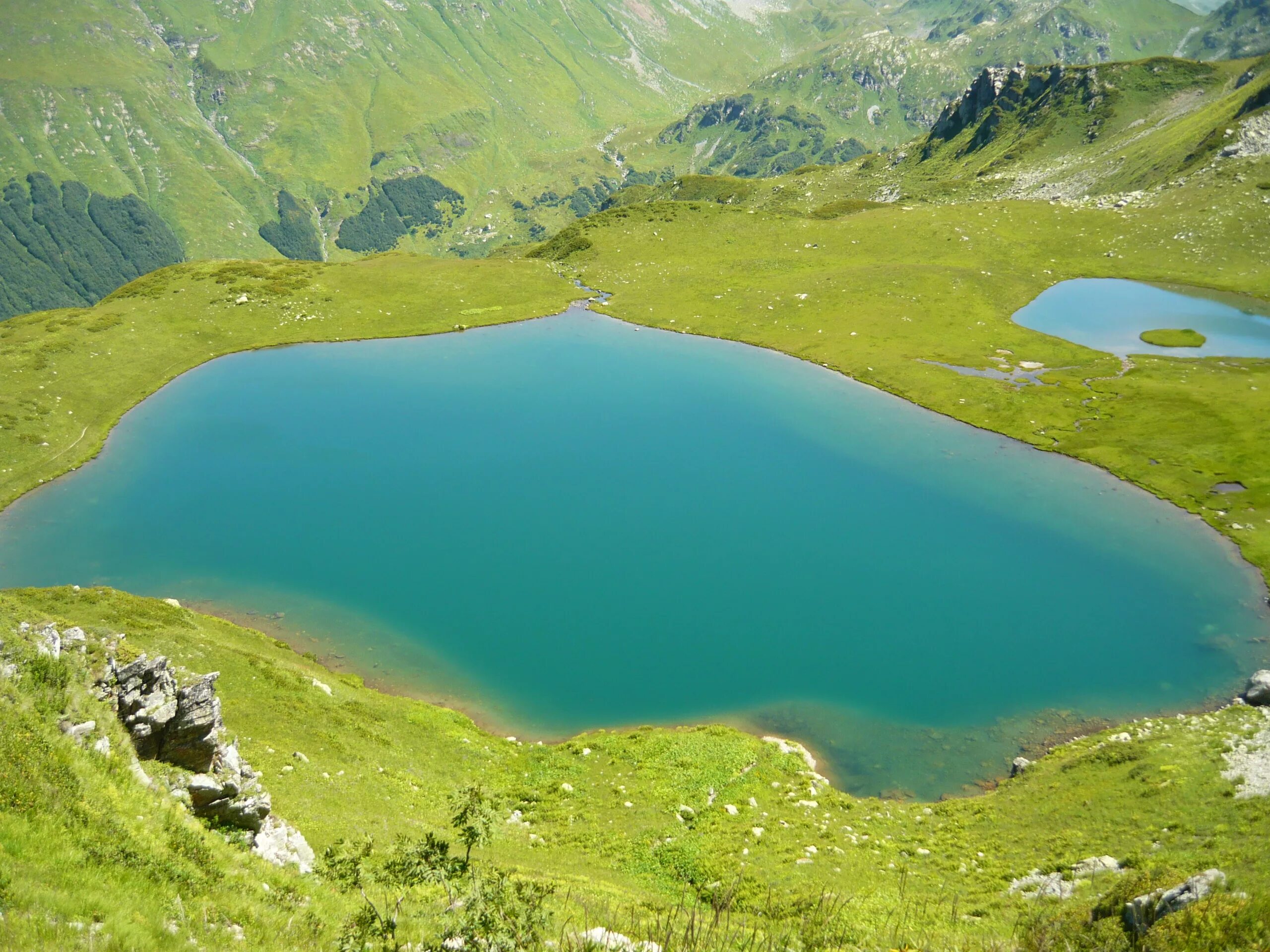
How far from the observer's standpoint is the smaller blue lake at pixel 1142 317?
78750mm

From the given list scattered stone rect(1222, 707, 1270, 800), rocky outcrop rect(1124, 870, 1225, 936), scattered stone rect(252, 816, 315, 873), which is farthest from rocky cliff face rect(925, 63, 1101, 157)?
scattered stone rect(252, 816, 315, 873)

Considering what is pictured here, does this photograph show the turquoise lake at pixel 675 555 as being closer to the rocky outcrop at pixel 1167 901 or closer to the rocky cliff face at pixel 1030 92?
the rocky outcrop at pixel 1167 901

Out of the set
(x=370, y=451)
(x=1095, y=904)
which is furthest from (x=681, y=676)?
(x=370, y=451)

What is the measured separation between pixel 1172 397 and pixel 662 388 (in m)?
48.5

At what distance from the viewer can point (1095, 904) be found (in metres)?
15.4

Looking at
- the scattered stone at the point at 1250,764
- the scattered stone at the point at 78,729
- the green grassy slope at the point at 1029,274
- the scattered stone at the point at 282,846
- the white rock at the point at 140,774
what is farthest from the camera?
the green grassy slope at the point at 1029,274

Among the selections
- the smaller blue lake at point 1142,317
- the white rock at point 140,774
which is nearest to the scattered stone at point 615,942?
the white rock at point 140,774

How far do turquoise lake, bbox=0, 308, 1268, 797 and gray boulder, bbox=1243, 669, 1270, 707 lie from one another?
428 centimetres

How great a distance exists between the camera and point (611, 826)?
24781mm

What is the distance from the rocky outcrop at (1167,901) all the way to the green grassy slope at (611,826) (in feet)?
1.43

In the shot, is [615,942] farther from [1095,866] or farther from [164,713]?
[1095,866]

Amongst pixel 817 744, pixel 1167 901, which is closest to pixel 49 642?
pixel 1167 901

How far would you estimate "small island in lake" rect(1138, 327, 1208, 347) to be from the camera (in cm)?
7912

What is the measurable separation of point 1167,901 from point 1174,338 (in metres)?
88.7
